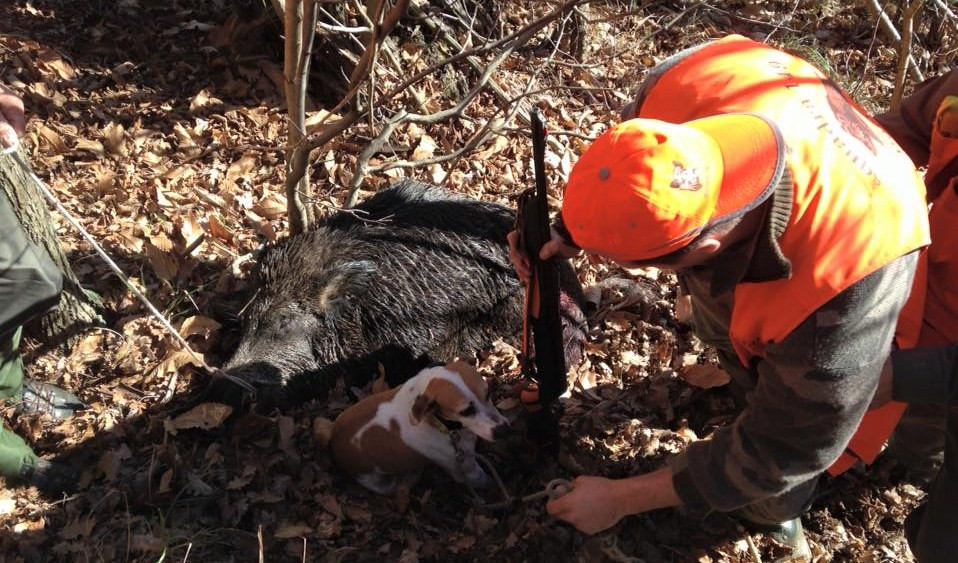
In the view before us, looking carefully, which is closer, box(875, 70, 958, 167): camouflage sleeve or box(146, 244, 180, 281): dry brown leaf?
box(875, 70, 958, 167): camouflage sleeve

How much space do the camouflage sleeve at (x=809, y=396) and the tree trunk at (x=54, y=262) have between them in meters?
3.77

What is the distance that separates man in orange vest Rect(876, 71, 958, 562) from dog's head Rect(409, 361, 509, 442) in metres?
1.82

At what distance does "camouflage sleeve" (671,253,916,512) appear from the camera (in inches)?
93.6

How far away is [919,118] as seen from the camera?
3.18 meters

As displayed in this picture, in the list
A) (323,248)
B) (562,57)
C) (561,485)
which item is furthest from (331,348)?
(562,57)

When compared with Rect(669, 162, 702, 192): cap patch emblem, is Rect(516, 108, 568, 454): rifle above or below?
below

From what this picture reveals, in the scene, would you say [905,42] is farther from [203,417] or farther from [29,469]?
[29,469]

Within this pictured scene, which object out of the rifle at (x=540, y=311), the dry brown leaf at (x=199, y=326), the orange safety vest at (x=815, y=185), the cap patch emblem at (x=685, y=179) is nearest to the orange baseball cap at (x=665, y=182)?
the cap patch emblem at (x=685, y=179)

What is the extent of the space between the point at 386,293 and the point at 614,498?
2369mm

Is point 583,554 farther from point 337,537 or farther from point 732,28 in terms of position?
point 732,28

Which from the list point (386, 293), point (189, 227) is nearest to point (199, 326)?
point (189, 227)

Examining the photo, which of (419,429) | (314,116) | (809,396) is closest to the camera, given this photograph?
(809,396)

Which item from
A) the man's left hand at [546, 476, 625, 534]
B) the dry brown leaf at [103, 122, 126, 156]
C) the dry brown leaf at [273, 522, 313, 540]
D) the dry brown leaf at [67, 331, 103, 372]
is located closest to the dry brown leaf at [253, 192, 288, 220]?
the dry brown leaf at [103, 122, 126, 156]

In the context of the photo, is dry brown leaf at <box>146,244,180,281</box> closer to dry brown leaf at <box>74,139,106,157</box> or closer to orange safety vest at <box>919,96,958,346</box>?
dry brown leaf at <box>74,139,106,157</box>
